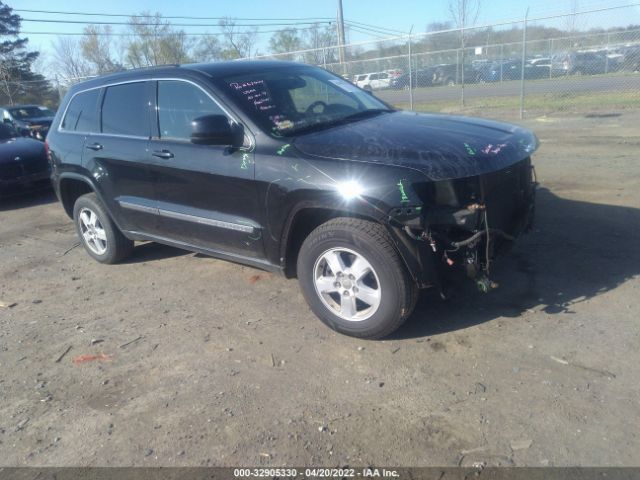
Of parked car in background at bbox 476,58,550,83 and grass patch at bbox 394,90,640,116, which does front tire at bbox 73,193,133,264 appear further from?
parked car in background at bbox 476,58,550,83

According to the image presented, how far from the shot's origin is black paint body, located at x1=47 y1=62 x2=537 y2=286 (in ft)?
10.7

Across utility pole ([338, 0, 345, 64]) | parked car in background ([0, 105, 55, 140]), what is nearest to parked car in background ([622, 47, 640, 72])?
utility pole ([338, 0, 345, 64])

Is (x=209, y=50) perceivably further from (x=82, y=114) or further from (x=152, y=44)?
(x=82, y=114)

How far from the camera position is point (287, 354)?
11.9ft

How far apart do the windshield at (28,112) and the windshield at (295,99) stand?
55.4 ft

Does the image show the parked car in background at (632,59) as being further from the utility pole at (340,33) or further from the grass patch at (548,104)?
the utility pole at (340,33)

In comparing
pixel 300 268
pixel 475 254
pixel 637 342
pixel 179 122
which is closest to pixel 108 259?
pixel 179 122

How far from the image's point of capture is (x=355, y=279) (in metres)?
3.55

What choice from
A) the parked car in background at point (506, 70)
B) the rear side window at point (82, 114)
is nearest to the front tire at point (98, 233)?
the rear side window at point (82, 114)

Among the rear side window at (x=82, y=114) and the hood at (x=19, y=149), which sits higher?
the rear side window at (x=82, y=114)

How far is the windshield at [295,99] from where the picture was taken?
400 centimetres

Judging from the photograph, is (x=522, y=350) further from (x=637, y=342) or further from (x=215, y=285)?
(x=215, y=285)

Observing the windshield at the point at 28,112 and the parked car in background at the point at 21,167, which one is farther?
the windshield at the point at 28,112

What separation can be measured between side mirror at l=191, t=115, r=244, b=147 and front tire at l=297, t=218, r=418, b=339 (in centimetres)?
92
